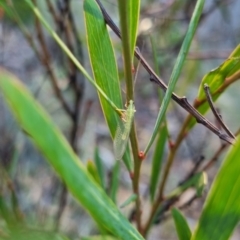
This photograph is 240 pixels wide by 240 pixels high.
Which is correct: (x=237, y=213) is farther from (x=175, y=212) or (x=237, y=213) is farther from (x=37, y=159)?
(x=37, y=159)

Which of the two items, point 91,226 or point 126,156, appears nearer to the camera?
point 126,156

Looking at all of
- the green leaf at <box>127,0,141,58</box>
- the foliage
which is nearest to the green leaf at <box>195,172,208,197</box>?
the foliage

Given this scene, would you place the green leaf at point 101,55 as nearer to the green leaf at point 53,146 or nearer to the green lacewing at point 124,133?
the green lacewing at point 124,133

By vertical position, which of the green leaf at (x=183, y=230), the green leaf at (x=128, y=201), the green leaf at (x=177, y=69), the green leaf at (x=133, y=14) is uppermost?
the green leaf at (x=133, y=14)

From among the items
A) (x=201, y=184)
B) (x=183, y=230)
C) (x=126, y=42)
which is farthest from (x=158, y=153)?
(x=126, y=42)

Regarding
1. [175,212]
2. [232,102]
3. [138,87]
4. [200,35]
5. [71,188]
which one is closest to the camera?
[71,188]

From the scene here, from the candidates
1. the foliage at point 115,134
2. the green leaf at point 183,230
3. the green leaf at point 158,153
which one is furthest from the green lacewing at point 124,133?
the green leaf at point 158,153

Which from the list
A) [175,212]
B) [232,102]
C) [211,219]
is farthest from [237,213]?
[232,102]
